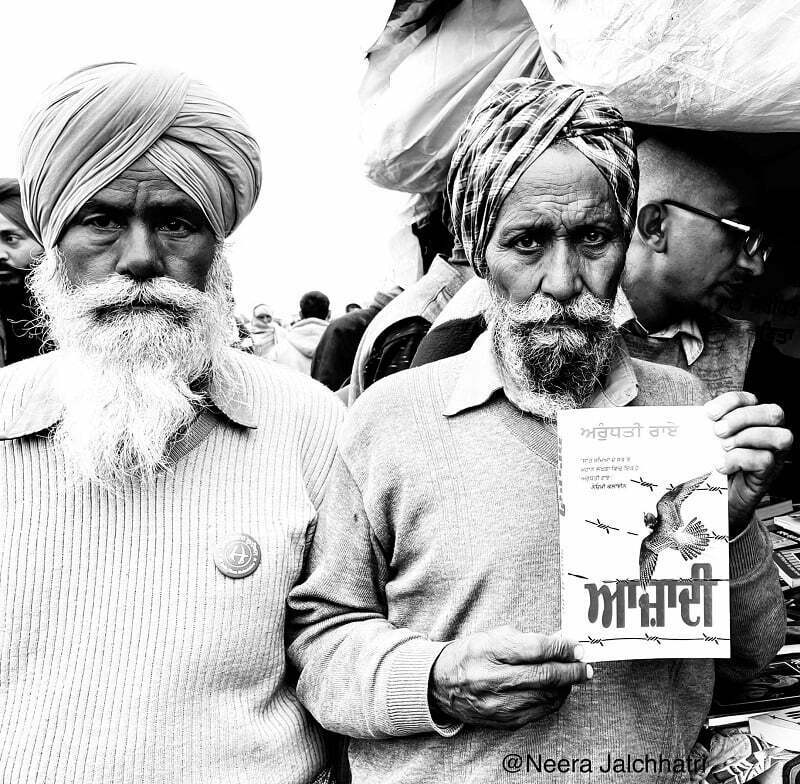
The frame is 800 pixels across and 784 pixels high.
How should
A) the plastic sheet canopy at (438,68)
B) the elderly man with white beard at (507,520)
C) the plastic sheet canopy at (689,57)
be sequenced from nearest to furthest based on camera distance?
the elderly man with white beard at (507,520)
the plastic sheet canopy at (689,57)
the plastic sheet canopy at (438,68)

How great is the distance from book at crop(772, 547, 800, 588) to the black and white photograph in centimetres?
33

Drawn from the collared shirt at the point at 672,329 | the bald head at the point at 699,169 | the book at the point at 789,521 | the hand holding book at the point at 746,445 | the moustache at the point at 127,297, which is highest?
the bald head at the point at 699,169

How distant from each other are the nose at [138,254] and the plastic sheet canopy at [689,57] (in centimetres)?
111

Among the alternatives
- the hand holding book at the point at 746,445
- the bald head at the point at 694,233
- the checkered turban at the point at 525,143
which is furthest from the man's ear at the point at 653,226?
the hand holding book at the point at 746,445

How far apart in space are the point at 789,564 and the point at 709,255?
3.19 feet

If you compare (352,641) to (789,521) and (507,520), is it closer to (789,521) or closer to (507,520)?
(507,520)

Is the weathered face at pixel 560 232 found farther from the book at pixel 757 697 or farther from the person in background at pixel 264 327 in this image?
the person in background at pixel 264 327

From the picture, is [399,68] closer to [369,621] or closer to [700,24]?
[700,24]

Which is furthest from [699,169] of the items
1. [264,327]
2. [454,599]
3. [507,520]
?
[264,327]

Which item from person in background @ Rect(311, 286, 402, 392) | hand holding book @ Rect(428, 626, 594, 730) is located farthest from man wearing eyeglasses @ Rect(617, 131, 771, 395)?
person in background @ Rect(311, 286, 402, 392)

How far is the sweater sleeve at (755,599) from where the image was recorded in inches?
69.0

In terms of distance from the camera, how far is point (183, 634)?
6.06 ft

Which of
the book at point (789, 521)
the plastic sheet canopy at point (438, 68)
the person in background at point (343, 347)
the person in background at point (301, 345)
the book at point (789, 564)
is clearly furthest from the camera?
the person in background at point (301, 345)

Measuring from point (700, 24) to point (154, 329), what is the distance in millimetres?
1415
